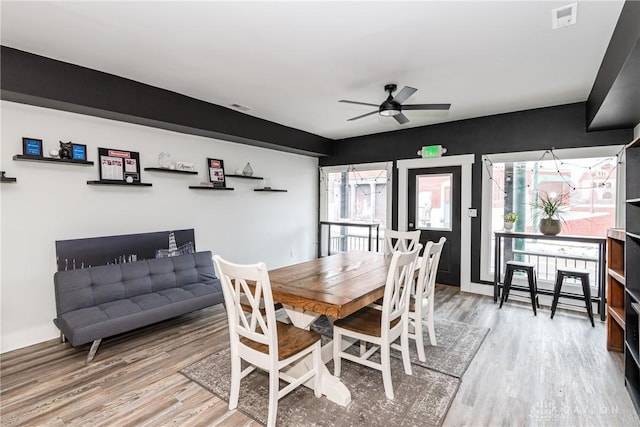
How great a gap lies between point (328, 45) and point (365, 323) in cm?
224

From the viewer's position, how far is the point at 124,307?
9.86 ft

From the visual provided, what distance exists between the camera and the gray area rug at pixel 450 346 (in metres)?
2.62

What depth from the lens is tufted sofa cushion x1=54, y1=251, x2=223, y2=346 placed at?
276cm

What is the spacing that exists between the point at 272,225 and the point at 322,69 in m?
3.21

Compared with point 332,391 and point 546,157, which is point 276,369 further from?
point 546,157

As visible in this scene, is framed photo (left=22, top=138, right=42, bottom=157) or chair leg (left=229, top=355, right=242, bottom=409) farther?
framed photo (left=22, top=138, right=42, bottom=157)

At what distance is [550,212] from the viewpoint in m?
4.02

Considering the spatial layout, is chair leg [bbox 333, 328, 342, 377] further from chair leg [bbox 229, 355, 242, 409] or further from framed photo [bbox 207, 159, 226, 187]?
framed photo [bbox 207, 159, 226, 187]

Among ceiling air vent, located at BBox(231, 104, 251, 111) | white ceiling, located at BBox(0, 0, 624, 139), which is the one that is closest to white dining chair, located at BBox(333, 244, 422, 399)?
white ceiling, located at BBox(0, 0, 624, 139)

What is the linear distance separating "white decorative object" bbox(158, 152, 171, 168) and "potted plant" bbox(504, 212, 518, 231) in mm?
4573

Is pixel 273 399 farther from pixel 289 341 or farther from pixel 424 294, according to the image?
pixel 424 294

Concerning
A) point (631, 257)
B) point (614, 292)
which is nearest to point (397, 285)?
point (631, 257)

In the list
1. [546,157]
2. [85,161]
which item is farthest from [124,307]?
[546,157]

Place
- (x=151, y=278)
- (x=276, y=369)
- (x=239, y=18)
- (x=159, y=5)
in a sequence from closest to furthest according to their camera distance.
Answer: (x=276, y=369) → (x=159, y=5) → (x=239, y=18) → (x=151, y=278)
